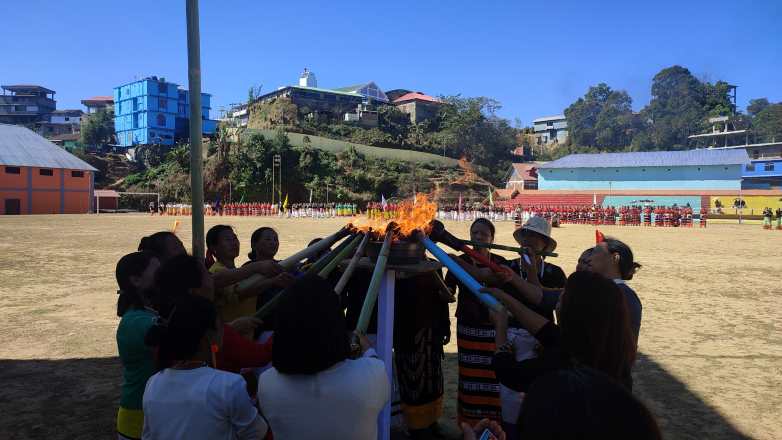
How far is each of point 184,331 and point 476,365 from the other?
233cm

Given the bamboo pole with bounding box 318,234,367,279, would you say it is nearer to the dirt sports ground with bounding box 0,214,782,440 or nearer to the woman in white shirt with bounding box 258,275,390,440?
the woman in white shirt with bounding box 258,275,390,440

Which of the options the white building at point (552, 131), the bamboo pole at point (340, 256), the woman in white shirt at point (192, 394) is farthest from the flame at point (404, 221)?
the white building at point (552, 131)

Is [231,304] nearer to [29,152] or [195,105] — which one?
[195,105]

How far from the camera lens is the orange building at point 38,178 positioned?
130 ft

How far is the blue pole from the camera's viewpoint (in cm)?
262

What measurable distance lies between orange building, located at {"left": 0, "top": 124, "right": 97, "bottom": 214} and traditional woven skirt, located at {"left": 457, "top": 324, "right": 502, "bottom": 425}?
153 ft

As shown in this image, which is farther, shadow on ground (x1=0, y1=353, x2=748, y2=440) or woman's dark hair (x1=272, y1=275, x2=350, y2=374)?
shadow on ground (x1=0, y1=353, x2=748, y2=440)

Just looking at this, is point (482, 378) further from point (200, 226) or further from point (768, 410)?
point (768, 410)

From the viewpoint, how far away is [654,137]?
7606 cm

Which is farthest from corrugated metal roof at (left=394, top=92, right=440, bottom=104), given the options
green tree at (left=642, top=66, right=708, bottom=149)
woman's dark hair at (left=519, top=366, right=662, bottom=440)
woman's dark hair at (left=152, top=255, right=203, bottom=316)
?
woman's dark hair at (left=519, top=366, right=662, bottom=440)

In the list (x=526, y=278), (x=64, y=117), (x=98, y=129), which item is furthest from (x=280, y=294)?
(x=64, y=117)

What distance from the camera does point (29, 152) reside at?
42.0 metres

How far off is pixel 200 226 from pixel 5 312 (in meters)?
6.37

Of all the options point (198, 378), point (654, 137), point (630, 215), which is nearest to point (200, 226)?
point (198, 378)
